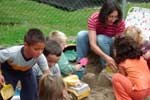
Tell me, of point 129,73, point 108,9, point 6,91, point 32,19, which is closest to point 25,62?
point 6,91

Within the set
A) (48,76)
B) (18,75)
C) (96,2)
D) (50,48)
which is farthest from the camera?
(96,2)

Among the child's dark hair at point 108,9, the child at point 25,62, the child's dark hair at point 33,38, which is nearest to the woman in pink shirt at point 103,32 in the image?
the child's dark hair at point 108,9

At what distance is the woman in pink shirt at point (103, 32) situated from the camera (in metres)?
5.17

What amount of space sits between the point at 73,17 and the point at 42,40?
4.96 m

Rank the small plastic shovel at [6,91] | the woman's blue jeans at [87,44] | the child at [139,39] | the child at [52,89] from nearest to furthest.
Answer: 1. the child at [52,89]
2. the small plastic shovel at [6,91]
3. the child at [139,39]
4. the woman's blue jeans at [87,44]

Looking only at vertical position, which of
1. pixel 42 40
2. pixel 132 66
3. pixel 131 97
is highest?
pixel 42 40

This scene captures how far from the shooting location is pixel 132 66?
4.53 metres

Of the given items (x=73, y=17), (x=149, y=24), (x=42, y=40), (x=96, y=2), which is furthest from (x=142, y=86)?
(x=96, y=2)

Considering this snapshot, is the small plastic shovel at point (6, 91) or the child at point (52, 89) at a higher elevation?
A: the child at point (52, 89)

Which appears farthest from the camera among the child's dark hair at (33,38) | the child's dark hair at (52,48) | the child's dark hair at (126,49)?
the child's dark hair at (126,49)

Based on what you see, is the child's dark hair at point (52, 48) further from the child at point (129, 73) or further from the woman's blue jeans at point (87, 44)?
the woman's blue jeans at point (87, 44)

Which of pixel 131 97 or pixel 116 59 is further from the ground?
pixel 116 59

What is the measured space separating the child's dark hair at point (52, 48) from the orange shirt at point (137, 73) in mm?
656

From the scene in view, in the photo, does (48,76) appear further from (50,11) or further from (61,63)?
(50,11)
